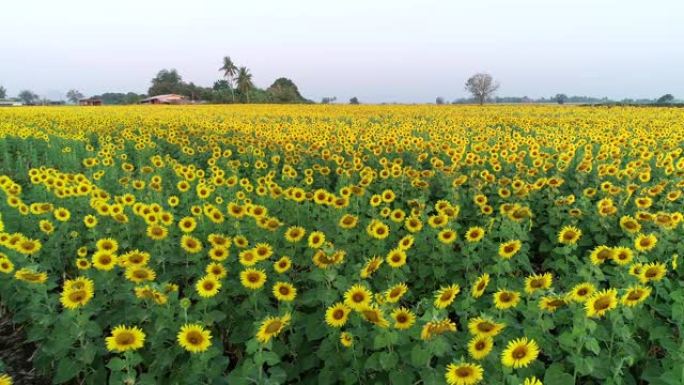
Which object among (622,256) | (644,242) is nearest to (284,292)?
(622,256)

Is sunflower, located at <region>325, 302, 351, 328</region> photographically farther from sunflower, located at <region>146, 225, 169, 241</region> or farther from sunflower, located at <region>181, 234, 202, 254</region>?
sunflower, located at <region>146, 225, 169, 241</region>

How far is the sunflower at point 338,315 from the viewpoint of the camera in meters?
2.59

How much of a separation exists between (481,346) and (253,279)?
5.30 feet

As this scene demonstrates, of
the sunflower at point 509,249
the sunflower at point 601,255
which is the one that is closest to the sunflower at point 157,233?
the sunflower at point 509,249

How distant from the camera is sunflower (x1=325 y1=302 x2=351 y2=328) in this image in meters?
2.59

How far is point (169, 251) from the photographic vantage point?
388 centimetres

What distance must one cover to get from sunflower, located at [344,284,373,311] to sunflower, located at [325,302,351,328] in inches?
1.5

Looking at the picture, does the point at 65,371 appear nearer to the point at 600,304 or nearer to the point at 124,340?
the point at 124,340

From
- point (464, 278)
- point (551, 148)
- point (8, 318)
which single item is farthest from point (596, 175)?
point (8, 318)

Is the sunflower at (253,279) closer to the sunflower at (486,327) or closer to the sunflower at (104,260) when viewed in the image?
the sunflower at (104,260)

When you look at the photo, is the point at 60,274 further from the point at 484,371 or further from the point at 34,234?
the point at 484,371

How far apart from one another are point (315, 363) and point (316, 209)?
199cm

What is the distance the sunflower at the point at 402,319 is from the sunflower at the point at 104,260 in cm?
205

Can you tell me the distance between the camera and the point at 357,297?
2.66 meters
